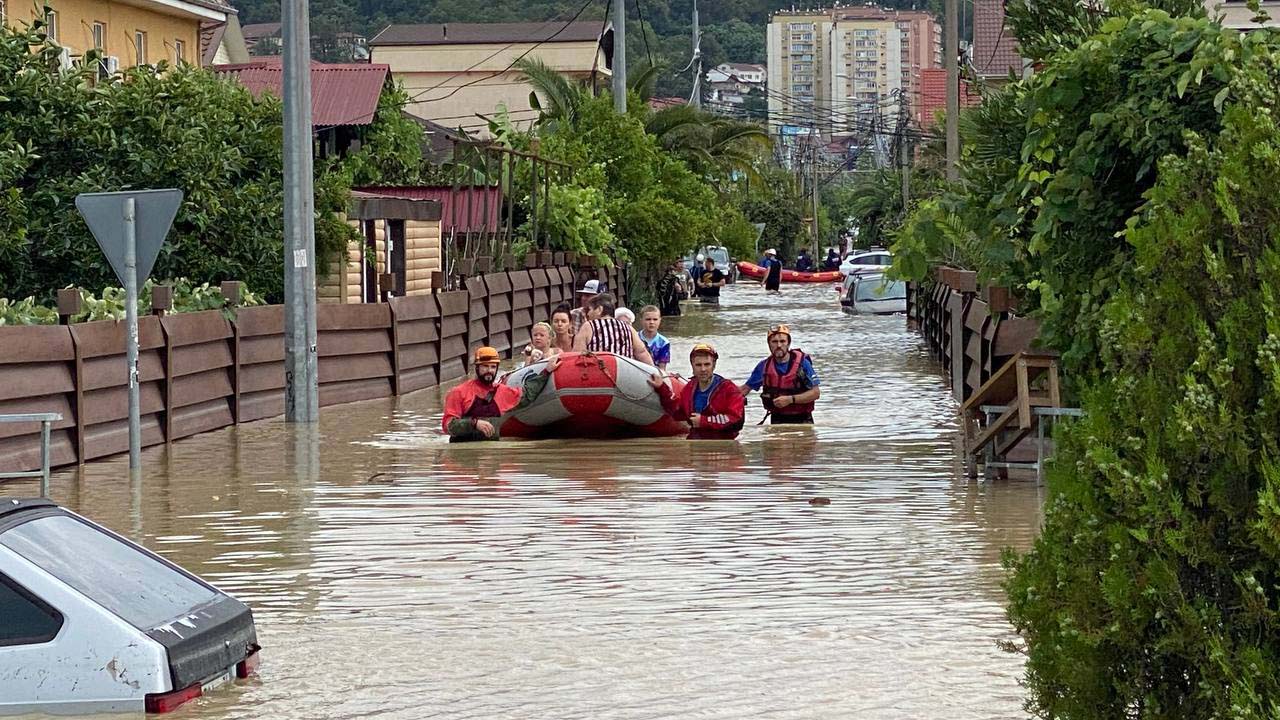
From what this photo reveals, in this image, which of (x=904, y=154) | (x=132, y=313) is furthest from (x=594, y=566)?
(x=904, y=154)

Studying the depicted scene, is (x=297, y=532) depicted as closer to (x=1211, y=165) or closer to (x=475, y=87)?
(x=1211, y=165)

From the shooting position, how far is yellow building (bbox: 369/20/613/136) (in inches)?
3812

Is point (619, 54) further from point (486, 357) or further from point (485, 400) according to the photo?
point (486, 357)

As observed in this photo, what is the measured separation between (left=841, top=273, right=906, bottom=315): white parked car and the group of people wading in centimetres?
3094

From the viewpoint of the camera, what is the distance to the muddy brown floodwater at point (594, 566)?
8305 mm

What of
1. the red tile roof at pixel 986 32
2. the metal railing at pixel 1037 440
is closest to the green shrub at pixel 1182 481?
the metal railing at pixel 1037 440

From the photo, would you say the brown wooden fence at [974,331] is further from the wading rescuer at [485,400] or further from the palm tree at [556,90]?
the palm tree at [556,90]

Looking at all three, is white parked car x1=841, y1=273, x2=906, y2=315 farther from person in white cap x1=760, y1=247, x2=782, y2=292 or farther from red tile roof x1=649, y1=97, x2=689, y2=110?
red tile roof x1=649, y1=97, x2=689, y2=110

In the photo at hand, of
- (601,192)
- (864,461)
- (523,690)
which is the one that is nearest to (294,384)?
(864,461)

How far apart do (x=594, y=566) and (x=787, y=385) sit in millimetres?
9176

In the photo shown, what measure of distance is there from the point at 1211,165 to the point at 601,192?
4371 centimetres

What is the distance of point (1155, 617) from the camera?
14.4 feet

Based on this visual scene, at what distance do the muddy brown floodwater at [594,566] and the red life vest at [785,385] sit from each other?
302 mm

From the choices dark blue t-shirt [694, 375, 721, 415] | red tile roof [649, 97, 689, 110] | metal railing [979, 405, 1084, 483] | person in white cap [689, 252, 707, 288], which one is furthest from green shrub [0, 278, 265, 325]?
red tile roof [649, 97, 689, 110]
